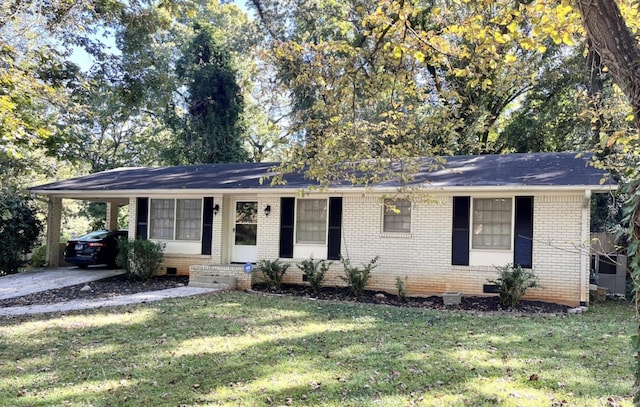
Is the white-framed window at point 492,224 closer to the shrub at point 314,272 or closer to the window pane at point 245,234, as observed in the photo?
the shrub at point 314,272

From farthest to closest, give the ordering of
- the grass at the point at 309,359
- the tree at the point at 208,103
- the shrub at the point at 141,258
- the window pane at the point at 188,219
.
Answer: the tree at the point at 208,103 < the window pane at the point at 188,219 < the shrub at the point at 141,258 < the grass at the point at 309,359

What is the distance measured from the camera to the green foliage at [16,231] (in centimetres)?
1470

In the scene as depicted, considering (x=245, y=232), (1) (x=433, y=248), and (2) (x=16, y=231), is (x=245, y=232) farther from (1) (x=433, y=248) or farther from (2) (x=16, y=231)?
(2) (x=16, y=231)

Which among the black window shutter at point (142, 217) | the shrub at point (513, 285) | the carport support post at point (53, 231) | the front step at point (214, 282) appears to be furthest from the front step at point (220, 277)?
the carport support post at point (53, 231)

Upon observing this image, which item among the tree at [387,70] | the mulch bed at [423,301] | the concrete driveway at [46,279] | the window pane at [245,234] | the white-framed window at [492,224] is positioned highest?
the tree at [387,70]

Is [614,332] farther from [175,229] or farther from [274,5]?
[274,5]

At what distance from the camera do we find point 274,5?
2095cm

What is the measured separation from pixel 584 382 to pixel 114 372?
5.07 metres

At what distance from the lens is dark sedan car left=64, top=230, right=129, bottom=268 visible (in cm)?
1461

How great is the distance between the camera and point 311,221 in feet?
41.4

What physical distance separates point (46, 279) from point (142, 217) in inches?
122

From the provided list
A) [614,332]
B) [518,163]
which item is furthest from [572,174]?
[614,332]

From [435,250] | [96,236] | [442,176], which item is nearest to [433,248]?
[435,250]

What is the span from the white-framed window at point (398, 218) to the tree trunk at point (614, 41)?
29.5 ft
